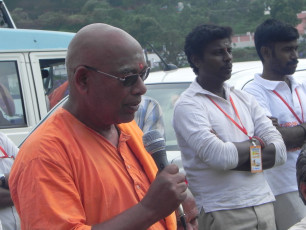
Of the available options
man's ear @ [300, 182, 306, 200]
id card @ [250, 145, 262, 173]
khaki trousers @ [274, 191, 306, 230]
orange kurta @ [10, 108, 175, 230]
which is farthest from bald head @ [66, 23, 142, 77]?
khaki trousers @ [274, 191, 306, 230]

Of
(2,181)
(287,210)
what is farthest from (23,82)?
(287,210)

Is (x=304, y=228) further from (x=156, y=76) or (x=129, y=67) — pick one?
(x=156, y=76)

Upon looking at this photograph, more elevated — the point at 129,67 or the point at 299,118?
the point at 129,67

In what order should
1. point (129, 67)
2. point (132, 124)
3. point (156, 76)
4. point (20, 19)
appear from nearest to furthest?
1. point (129, 67)
2. point (132, 124)
3. point (156, 76)
4. point (20, 19)

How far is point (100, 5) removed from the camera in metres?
14.6

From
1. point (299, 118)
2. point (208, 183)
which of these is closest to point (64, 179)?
point (208, 183)

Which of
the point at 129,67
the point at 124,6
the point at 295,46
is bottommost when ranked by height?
the point at 124,6

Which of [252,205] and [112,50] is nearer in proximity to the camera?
[112,50]

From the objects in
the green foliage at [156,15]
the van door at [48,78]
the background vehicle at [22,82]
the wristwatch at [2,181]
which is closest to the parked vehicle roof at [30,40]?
the background vehicle at [22,82]

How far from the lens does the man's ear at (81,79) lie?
2.15 metres

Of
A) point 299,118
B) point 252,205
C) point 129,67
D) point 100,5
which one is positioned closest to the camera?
point 129,67

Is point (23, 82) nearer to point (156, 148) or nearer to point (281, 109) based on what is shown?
point (281, 109)

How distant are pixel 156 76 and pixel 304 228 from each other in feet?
10.9

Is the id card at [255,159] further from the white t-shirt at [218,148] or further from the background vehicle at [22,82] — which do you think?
the background vehicle at [22,82]
